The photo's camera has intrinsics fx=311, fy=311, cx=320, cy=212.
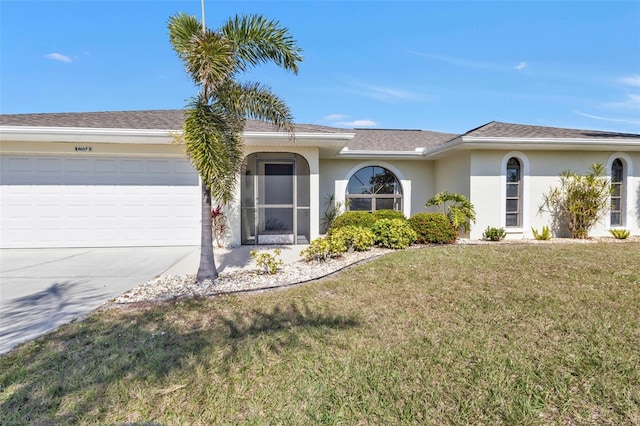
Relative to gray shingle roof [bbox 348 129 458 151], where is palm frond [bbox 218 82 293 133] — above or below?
below

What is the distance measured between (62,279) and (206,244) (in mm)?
2894

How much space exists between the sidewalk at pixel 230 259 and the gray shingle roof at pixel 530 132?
6.61 metres

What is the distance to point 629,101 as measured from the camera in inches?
492

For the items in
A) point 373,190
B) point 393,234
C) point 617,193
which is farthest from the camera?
point 373,190

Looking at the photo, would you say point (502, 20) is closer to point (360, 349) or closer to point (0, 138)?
point (360, 349)

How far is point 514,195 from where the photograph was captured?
10.4m

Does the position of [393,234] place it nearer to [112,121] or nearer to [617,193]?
[617,193]

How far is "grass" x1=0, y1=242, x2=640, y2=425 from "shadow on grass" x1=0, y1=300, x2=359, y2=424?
0.5 inches

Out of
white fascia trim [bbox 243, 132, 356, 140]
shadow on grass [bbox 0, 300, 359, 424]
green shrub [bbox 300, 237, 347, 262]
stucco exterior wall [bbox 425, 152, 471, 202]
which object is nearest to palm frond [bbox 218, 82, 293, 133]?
white fascia trim [bbox 243, 132, 356, 140]

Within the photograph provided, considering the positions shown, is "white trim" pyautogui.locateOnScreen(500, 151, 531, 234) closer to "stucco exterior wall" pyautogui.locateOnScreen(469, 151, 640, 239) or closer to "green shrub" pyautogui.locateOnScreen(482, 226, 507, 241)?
"stucco exterior wall" pyautogui.locateOnScreen(469, 151, 640, 239)

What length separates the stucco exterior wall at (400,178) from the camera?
12.1m

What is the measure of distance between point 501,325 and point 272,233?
24.0ft

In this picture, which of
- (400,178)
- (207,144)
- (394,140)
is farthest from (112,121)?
(394,140)

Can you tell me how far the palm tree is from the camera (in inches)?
194
